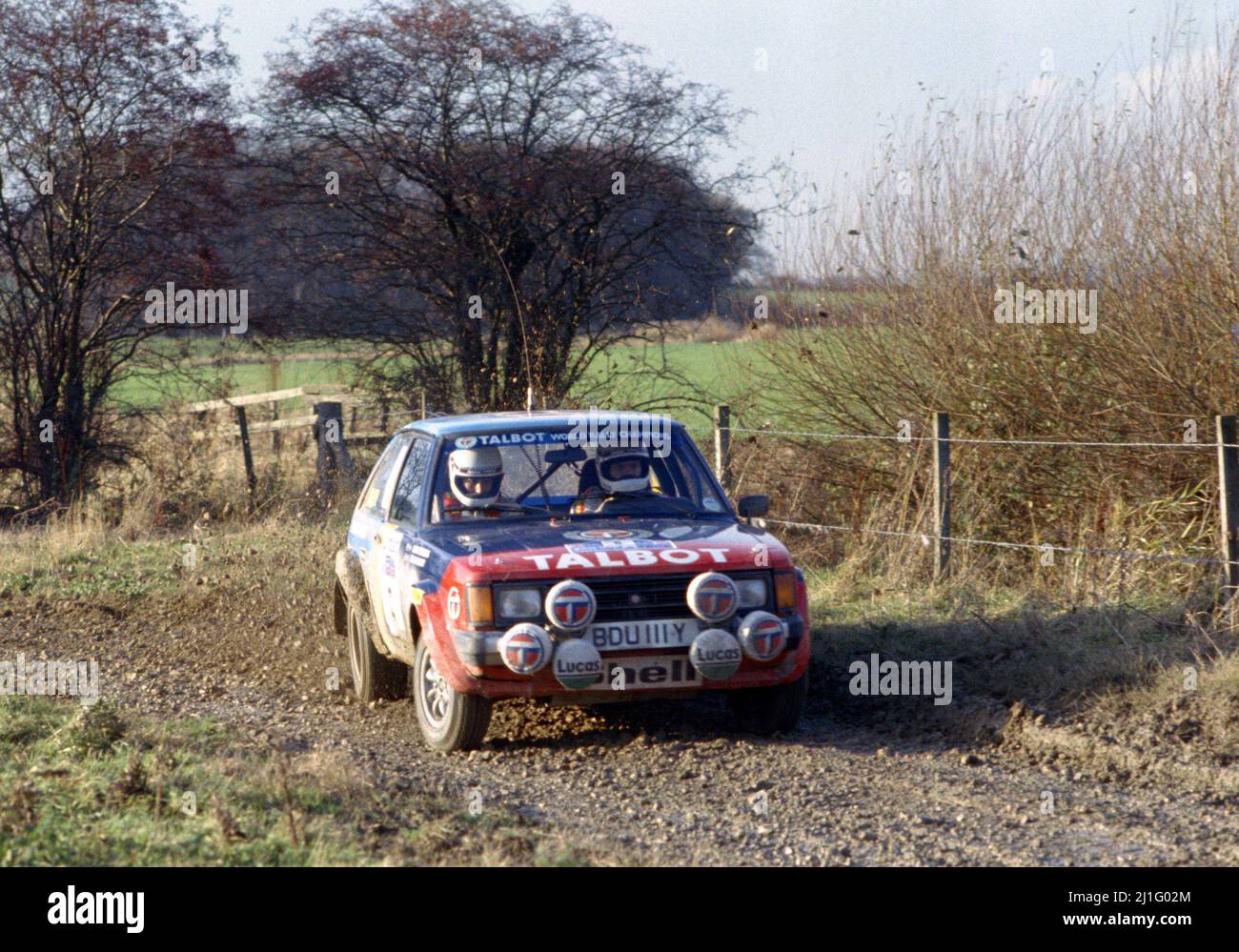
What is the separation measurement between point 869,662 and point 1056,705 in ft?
5.09

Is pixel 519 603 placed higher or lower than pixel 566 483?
lower

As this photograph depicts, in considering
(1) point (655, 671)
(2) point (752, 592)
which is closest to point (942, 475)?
(2) point (752, 592)

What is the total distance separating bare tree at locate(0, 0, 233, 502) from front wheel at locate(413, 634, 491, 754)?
37.7 feet

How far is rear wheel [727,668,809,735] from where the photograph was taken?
789 cm

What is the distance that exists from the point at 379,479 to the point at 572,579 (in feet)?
8.78

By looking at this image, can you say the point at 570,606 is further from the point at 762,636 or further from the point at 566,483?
the point at 566,483

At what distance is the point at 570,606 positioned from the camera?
7312mm

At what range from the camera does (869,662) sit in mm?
9391

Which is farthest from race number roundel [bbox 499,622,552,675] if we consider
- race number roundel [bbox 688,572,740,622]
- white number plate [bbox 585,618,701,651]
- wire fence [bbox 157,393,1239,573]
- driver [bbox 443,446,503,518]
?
wire fence [bbox 157,393,1239,573]

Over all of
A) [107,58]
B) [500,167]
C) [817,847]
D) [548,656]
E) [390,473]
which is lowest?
[817,847]

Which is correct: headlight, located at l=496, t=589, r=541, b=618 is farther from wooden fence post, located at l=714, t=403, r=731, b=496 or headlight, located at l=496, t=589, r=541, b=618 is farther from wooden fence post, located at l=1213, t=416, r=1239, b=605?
wooden fence post, located at l=714, t=403, r=731, b=496

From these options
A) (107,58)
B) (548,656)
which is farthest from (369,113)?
(548,656)

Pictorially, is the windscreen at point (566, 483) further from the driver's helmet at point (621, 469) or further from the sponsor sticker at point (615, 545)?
the sponsor sticker at point (615, 545)

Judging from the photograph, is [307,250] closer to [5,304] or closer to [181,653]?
[5,304]
